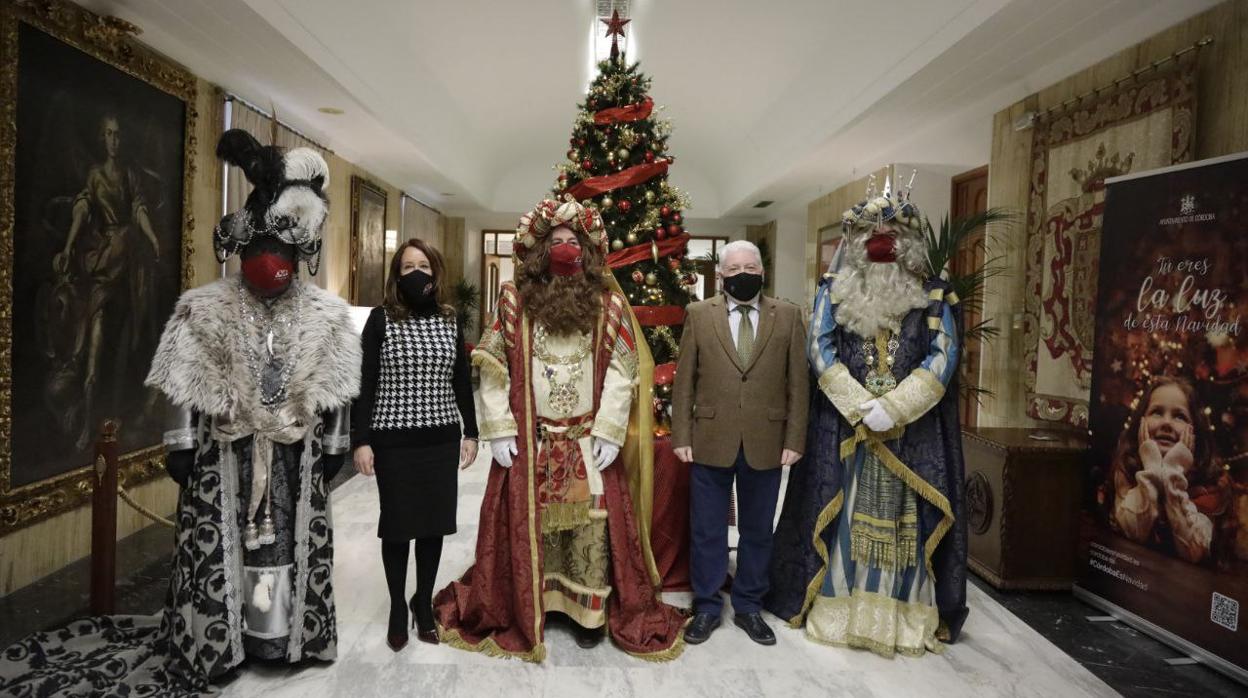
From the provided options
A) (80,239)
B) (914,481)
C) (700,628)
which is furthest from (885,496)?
(80,239)

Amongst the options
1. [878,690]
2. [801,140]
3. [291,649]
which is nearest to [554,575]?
[291,649]

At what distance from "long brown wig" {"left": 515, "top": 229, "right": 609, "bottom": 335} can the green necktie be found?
2.04 feet

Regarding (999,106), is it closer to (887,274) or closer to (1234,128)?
(1234,128)

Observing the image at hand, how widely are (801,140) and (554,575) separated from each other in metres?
6.33

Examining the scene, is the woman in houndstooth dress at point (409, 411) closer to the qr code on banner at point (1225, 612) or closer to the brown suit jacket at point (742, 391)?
the brown suit jacket at point (742, 391)

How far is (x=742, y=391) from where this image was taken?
2900 millimetres

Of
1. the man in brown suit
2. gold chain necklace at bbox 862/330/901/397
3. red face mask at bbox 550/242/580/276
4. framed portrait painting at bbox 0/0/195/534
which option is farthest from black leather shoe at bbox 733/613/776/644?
framed portrait painting at bbox 0/0/195/534

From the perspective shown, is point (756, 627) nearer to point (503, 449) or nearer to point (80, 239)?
point (503, 449)

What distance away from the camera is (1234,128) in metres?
3.26

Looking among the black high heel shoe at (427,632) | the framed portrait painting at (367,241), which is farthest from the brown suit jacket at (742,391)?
the framed portrait painting at (367,241)

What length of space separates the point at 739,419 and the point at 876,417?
55cm

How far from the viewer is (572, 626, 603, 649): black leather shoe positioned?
9.45ft

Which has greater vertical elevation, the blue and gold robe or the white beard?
the white beard

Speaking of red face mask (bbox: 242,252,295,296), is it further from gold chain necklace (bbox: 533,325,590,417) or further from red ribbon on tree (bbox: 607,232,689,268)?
red ribbon on tree (bbox: 607,232,689,268)
